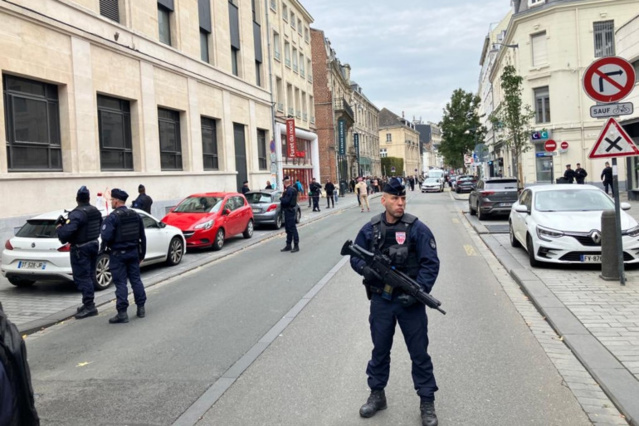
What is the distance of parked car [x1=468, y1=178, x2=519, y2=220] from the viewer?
748 inches

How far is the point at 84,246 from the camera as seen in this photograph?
24.4 ft

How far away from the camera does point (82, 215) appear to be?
7.30 m

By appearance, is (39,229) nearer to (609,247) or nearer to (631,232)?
(609,247)

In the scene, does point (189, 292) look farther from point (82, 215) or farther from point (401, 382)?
point (401, 382)

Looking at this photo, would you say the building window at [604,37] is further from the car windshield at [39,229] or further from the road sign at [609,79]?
the car windshield at [39,229]

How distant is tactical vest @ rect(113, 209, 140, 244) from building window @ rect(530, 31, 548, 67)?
34.0 meters

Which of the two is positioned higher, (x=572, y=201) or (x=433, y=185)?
(x=433, y=185)

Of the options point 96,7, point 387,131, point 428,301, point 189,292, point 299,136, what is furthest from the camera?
point 387,131

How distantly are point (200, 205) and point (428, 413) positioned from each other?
1212 centimetres

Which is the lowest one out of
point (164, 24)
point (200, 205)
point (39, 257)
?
point (39, 257)

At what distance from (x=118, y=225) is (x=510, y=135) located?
20.1 metres

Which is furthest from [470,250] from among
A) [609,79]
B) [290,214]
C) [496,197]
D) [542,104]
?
[542,104]

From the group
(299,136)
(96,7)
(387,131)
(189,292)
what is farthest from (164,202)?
(387,131)

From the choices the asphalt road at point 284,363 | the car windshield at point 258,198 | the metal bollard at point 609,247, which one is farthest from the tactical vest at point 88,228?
the car windshield at point 258,198
